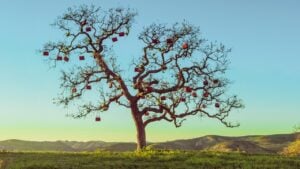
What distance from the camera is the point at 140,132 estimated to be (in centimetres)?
4512

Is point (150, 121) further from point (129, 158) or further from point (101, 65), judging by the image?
point (129, 158)

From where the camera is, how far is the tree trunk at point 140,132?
45.1 m

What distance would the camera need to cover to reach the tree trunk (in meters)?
45.1

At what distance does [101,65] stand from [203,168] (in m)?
19.9

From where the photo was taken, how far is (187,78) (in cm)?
4588

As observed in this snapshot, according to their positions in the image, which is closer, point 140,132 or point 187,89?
point 140,132

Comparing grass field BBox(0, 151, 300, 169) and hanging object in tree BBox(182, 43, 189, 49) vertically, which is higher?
hanging object in tree BBox(182, 43, 189, 49)

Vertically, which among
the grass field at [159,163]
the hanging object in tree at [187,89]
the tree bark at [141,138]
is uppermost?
the hanging object in tree at [187,89]

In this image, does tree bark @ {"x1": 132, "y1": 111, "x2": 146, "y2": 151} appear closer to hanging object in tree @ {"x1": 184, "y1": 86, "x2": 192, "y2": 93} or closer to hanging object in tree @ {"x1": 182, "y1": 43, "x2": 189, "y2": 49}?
hanging object in tree @ {"x1": 184, "y1": 86, "x2": 192, "y2": 93}

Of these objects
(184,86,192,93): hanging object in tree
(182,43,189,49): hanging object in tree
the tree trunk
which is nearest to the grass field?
the tree trunk

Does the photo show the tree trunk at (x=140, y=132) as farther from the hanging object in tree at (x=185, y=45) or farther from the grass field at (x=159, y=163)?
the grass field at (x=159, y=163)

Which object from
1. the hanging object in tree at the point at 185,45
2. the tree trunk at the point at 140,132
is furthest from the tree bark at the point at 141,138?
the hanging object in tree at the point at 185,45

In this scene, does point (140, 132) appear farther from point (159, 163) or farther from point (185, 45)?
point (159, 163)

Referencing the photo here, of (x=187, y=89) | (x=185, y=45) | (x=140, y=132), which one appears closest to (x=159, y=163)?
(x=140, y=132)
